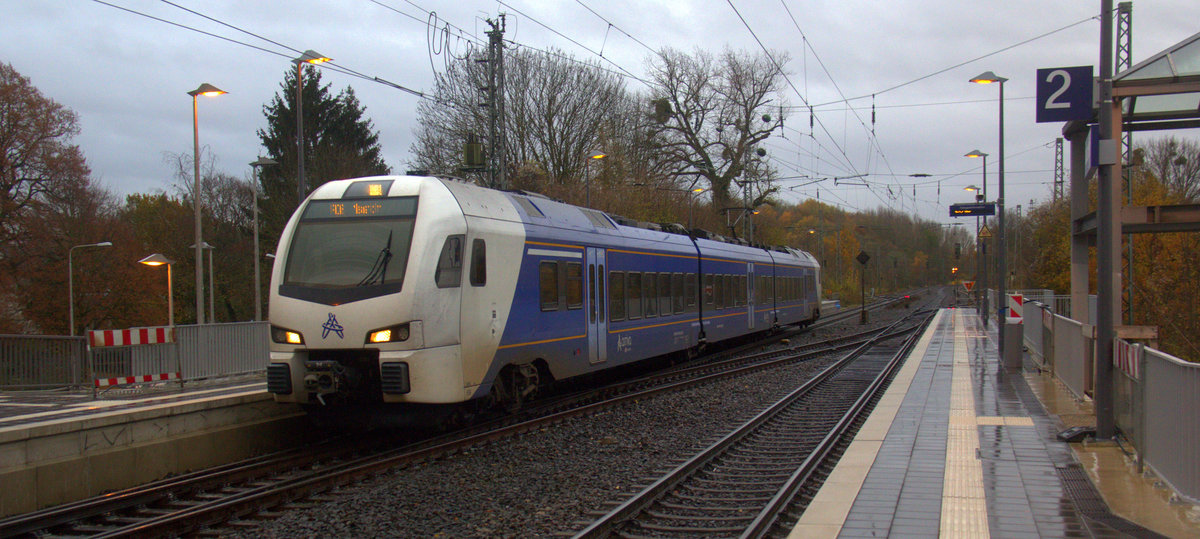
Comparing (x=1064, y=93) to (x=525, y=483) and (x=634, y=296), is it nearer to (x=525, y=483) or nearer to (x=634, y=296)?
(x=634, y=296)

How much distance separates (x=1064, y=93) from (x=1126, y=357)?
3229 millimetres

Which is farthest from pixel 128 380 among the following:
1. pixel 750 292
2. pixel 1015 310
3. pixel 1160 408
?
pixel 1015 310

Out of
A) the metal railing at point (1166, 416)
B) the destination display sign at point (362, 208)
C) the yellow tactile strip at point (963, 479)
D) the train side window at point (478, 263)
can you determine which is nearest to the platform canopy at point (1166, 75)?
the metal railing at point (1166, 416)

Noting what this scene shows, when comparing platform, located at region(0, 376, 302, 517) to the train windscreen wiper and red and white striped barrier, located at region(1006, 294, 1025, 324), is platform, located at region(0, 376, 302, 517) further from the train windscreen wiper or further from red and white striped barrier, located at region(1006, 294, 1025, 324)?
red and white striped barrier, located at region(1006, 294, 1025, 324)

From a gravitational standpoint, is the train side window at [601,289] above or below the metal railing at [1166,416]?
above

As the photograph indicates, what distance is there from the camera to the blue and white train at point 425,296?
9.23m

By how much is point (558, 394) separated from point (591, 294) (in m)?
2.12

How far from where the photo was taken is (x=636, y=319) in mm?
15328

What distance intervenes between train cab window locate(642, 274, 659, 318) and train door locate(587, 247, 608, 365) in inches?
75.3

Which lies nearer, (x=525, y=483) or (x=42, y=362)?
(x=525, y=483)

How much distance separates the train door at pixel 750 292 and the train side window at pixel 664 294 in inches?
264

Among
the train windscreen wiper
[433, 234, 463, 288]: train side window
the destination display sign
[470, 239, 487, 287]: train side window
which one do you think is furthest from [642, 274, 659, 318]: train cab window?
the train windscreen wiper

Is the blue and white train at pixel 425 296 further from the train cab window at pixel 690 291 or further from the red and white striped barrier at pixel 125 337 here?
the red and white striped barrier at pixel 125 337

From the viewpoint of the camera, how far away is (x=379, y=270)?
9.41m
